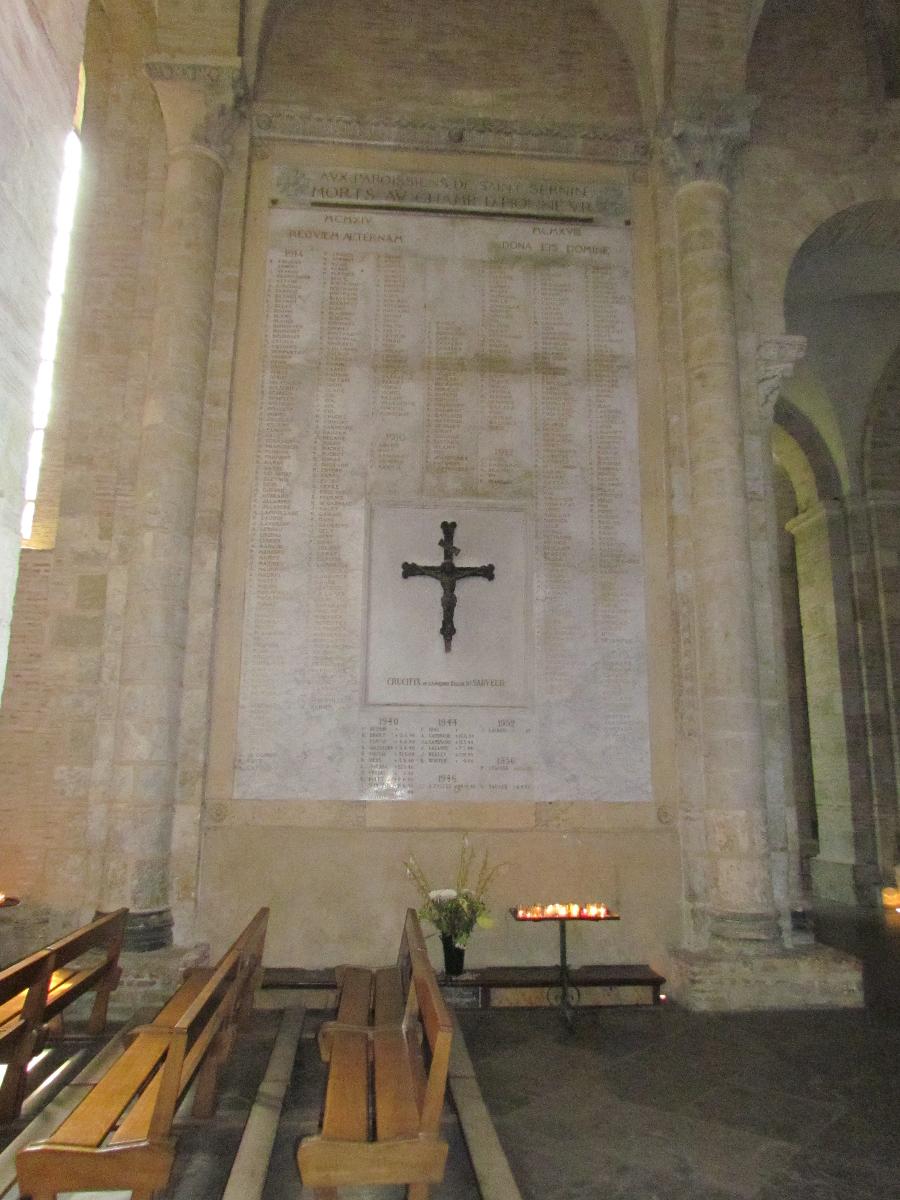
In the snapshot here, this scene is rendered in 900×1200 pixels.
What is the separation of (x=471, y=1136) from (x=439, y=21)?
9899mm

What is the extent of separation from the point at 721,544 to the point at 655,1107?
4403 millimetres

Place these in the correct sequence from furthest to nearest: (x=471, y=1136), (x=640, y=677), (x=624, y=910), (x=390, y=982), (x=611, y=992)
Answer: (x=640, y=677)
(x=624, y=910)
(x=611, y=992)
(x=390, y=982)
(x=471, y=1136)

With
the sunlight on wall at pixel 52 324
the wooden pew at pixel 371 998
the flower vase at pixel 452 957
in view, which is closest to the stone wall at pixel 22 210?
the wooden pew at pixel 371 998

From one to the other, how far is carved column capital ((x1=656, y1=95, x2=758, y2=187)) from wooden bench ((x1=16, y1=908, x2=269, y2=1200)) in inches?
313

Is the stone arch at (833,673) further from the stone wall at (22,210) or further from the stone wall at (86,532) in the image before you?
the stone wall at (22,210)

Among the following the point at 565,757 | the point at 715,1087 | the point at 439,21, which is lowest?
the point at 715,1087

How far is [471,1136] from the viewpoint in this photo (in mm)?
3840

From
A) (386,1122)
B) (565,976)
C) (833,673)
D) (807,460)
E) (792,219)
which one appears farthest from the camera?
(807,460)

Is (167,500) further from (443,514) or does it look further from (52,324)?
(52,324)

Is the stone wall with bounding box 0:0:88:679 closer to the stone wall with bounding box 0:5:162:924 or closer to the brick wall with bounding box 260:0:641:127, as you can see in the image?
the stone wall with bounding box 0:5:162:924

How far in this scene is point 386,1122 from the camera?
2.98m

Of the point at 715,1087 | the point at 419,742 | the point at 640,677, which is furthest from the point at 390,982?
the point at 640,677

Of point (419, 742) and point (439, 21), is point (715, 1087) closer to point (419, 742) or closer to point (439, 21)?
point (419, 742)

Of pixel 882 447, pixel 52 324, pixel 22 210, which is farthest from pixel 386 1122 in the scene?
pixel 882 447
